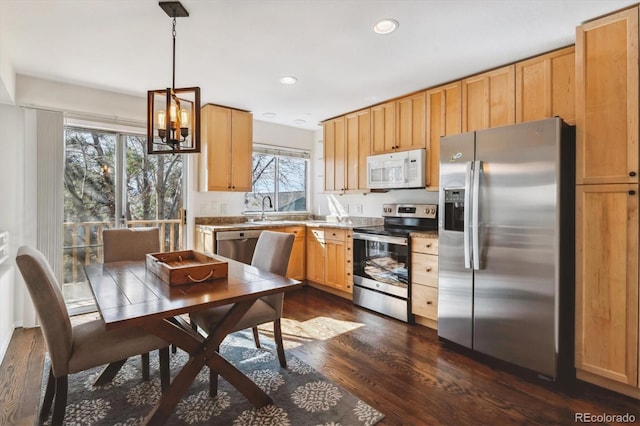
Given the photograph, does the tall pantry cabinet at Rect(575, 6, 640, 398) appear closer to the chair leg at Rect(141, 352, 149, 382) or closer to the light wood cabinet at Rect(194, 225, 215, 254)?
the chair leg at Rect(141, 352, 149, 382)

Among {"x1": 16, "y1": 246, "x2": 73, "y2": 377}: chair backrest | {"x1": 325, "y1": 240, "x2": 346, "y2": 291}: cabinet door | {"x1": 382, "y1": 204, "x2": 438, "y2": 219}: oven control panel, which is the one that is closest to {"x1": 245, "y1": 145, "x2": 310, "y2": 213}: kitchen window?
{"x1": 325, "y1": 240, "x2": 346, "y2": 291}: cabinet door

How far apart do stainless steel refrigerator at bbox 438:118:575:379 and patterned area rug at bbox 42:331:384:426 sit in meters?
1.17

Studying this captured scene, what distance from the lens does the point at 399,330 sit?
10.2 feet

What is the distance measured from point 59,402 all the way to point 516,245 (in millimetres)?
2814

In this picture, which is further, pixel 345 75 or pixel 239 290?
pixel 345 75

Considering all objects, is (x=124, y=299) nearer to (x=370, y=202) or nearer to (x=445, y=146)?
(x=445, y=146)

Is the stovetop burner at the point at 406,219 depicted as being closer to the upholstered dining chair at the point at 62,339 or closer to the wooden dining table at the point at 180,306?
the wooden dining table at the point at 180,306

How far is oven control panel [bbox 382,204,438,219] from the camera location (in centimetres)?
355

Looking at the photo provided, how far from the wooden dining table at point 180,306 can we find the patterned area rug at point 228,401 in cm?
14

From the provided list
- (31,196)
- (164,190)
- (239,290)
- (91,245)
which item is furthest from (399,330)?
(31,196)

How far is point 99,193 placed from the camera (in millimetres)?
3619

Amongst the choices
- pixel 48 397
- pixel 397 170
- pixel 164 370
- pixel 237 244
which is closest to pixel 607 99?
pixel 397 170

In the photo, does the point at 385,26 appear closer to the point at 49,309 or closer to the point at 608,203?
the point at 608,203

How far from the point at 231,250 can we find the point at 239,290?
221 cm
